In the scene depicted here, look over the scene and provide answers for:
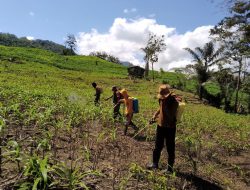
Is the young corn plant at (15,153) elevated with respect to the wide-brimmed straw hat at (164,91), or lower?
lower

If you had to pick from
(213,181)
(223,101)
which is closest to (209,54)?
(223,101)

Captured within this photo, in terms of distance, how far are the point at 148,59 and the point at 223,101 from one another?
40.1ft

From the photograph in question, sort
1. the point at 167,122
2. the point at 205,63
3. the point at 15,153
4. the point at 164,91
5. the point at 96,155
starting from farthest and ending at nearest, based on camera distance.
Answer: the point at 205,63 < the point at 164,91 < the point at 167,122 < the point at 96,155 < the point at 15,153

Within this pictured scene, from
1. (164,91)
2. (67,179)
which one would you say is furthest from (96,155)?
(67,179)

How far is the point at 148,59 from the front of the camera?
171 ft

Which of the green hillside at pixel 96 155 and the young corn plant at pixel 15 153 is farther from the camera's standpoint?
the green hillside at pixel 96 155

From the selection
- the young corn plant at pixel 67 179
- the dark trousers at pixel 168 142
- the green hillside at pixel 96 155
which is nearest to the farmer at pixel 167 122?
the dark trousers at pixel 168 142

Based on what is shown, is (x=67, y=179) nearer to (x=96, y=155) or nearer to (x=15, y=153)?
(x=15, y=153)

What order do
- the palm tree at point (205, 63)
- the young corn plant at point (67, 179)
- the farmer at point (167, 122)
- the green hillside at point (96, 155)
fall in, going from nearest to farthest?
1. the young corn plant at point (67, 179)
2. the green hillside at point (96, 155)
3. the farmer at point (167, 122)
4. the palm tree at point (205, 63)

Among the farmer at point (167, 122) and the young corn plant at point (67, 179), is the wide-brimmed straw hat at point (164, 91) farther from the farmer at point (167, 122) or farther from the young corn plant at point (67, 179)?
the young corn plant at point (67, 179)

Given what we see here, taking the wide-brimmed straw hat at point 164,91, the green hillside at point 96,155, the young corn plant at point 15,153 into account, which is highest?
the wide-brimmed straw hat at point 164,91

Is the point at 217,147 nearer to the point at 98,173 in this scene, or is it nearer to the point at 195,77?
the point at 98,173

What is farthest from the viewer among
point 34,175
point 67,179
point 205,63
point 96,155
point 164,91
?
point 205,63

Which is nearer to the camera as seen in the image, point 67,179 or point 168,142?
point 67,179
